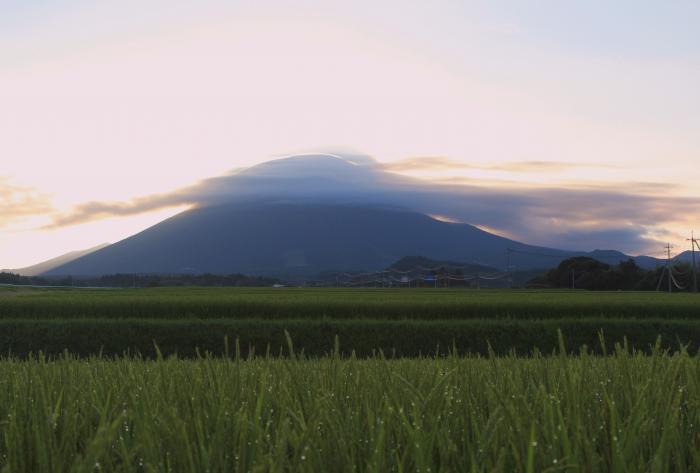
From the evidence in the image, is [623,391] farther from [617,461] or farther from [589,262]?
[589,262]

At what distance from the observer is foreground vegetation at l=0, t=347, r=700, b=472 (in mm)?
1617

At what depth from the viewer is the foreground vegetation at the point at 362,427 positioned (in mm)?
1617

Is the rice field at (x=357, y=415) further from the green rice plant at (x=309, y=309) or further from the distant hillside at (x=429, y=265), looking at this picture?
the distant hillside at (x=429, y=265)

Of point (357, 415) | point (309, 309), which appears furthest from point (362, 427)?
point (309, 309)

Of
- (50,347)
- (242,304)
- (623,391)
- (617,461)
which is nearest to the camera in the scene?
(617,461)

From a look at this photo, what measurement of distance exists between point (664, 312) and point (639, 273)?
213 feet

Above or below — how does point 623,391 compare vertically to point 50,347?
above

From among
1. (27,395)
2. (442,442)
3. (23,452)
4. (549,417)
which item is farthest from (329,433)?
(27,395)

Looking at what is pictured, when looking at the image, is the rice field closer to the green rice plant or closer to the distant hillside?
the green rice plant

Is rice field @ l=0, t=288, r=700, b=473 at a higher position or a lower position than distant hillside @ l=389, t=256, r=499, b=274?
higher

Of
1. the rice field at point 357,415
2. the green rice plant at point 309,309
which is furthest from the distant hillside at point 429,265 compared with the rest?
the rice field at point 357,415

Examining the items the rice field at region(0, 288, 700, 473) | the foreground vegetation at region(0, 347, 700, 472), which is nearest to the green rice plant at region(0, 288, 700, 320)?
the rice field at region(0, 288, 700, 473)

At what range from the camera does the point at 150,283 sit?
270 feet

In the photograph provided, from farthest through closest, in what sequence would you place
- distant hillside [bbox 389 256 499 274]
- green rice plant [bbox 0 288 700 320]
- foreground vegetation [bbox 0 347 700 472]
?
1. distant hillside [bbox 389 256 499 274]
2. green rice plant [bbox 0 288 700 320]
3. foreground vegetation [bbox 0 347 700 472]
